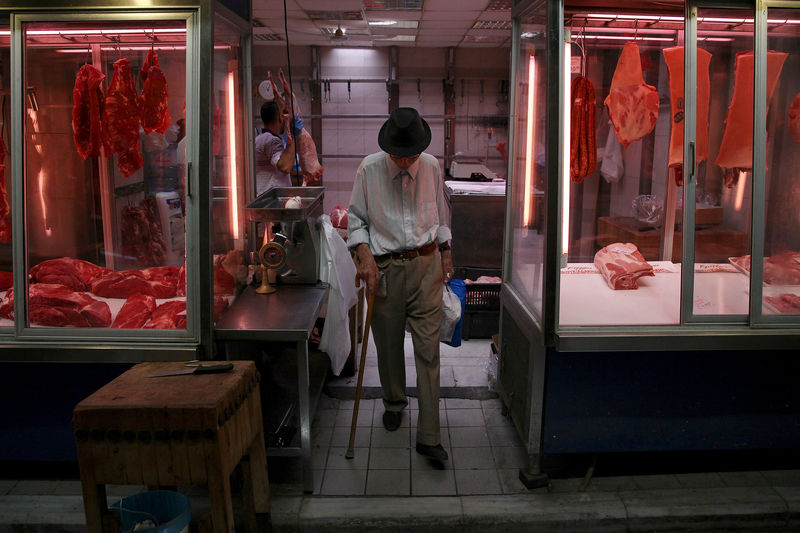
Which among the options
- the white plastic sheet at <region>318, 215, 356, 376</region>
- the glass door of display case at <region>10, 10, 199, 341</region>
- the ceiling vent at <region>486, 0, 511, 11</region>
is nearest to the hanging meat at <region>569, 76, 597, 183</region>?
the white plastic sheet at <region>318, 215, 356, 376</region>

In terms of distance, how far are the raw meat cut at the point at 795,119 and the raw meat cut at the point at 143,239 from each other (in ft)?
12.4

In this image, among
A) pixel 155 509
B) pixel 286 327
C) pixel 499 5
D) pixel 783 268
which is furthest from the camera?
pixel 499 5

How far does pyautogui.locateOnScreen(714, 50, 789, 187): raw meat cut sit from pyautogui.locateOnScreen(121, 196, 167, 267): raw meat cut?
11.2 feet

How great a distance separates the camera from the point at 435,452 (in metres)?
3.85

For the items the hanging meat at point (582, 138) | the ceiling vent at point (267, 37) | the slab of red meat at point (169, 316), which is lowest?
the slab of red meat at point (169, 316)

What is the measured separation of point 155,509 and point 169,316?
3.49ft

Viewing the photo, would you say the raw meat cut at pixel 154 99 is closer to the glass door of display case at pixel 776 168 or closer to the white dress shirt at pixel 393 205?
the white dress shirt at pixel 393 205

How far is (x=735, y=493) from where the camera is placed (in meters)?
3.63

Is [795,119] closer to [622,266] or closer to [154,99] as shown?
[622,266]

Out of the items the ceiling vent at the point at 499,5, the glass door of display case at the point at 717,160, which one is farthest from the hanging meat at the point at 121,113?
the ceiling vent at the point at 499,5

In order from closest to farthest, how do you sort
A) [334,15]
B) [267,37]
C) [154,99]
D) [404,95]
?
[154,99] → [334,15] → [267,37] → [404,95]

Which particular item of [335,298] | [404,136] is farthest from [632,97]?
[335,298]

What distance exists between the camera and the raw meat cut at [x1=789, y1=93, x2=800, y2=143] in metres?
3.88

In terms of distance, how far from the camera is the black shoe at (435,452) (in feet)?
12.6
